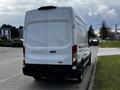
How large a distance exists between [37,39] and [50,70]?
1258 millimetres

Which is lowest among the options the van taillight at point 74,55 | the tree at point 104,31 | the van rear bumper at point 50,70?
the van rear bumper at point 50,70

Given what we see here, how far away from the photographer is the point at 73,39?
9.83m

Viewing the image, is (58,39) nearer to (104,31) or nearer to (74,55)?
(74,55)

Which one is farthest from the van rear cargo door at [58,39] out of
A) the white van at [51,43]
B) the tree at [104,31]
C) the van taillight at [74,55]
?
the tree at [104,31]

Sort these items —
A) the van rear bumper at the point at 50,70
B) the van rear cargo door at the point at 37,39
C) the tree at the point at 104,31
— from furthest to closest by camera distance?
1. the tree at the point at 104,31
2. the van rear cargo door at the point at 37,39
3. the van rear bumper at the point at 50,70

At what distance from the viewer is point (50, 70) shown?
9.91 metres

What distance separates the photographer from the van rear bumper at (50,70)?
384 inches

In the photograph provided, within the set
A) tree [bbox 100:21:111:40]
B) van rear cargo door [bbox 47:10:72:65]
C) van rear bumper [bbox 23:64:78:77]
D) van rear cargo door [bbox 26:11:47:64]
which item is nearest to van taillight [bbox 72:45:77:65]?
van rear cargo door [bbox 47:10:72:65]

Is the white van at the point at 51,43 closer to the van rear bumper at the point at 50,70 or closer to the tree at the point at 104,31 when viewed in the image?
the van rear bumper at the point at 50,70

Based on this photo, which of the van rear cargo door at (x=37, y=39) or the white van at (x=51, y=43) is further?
Result: the van rear cargo door at (x=37, y=39)

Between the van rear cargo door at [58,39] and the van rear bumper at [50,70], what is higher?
the van rear cargo door at [58,39]

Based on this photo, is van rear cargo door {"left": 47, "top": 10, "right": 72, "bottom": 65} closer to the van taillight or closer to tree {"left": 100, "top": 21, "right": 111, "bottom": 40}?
the van taillight

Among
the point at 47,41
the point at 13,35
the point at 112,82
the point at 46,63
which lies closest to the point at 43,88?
the point at 46,63

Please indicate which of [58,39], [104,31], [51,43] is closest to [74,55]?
[58,39]
